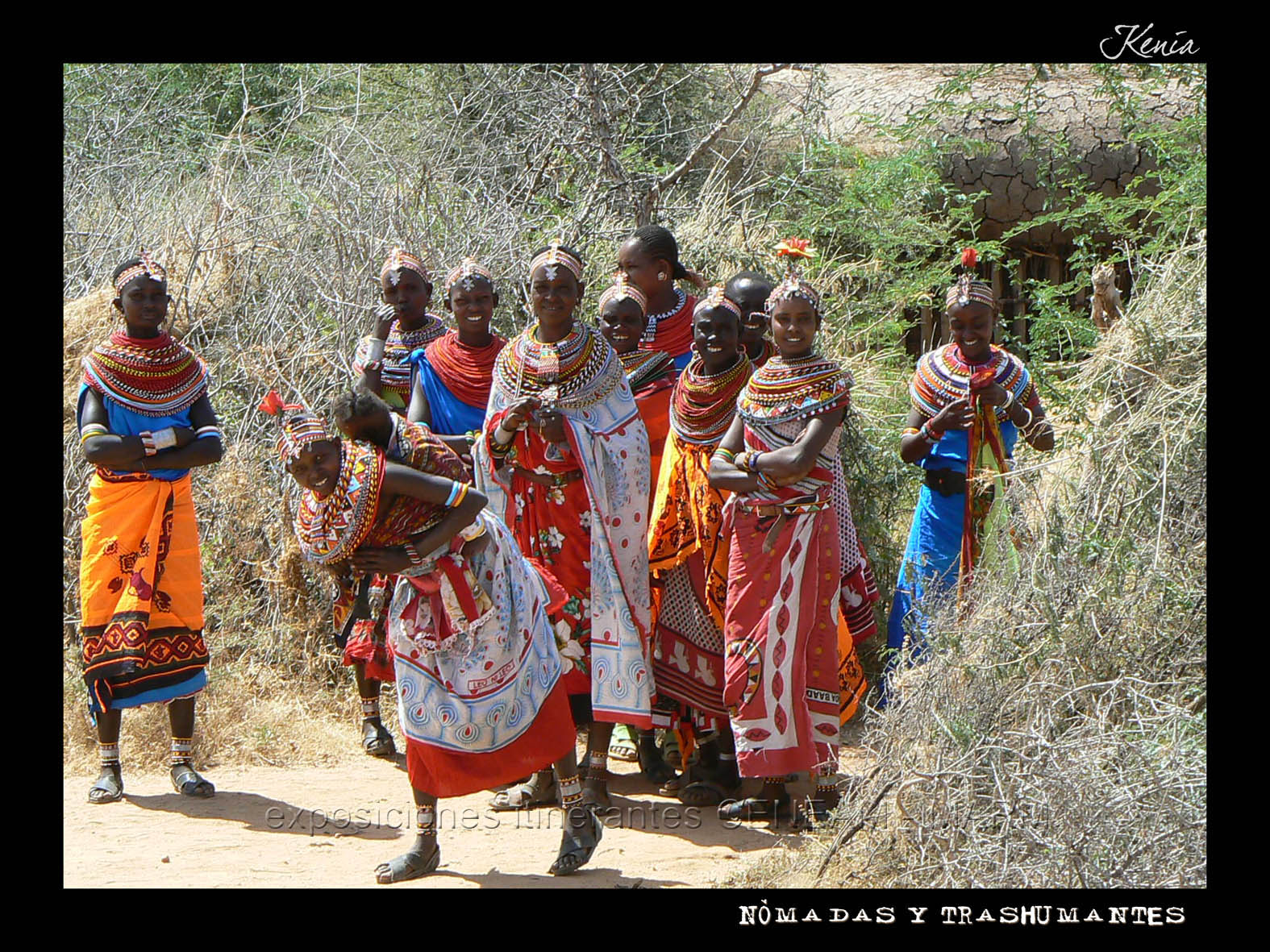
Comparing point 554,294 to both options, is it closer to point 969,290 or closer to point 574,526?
point 574,526

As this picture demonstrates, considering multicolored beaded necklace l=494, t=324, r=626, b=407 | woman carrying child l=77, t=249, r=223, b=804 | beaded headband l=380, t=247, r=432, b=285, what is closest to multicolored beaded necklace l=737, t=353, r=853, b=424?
multicolored beaded necklace l=494, t=324, r=626, b=407

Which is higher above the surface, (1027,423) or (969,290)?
(969,290)

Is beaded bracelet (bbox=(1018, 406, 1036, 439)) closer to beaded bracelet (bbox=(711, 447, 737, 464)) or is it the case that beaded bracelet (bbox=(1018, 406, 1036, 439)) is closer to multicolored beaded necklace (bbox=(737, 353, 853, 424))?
multicolored beaded necklace (bbox=(737, 353, 853, 424))

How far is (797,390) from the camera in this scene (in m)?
4.96

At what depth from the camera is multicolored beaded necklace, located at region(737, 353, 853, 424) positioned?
4.94 m

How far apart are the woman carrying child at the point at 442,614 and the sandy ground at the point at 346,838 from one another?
25cm

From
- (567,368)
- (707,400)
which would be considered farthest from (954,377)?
(567,368)

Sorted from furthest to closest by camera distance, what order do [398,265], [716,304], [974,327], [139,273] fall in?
[398,265] < [974,327] < [139,273] < [716,304]

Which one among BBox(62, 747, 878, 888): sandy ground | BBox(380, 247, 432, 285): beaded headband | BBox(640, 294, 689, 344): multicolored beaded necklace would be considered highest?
BBox(380, 247, 432, 285): beaded headband

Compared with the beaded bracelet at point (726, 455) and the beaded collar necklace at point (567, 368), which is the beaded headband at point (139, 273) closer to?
the beaded collar necklace at point (567, 368)

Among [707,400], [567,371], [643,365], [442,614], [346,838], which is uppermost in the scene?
[643,365]

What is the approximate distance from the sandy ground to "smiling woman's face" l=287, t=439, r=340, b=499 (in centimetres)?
137

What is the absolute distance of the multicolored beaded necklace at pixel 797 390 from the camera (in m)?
4.94

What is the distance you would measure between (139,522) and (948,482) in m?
3.40
